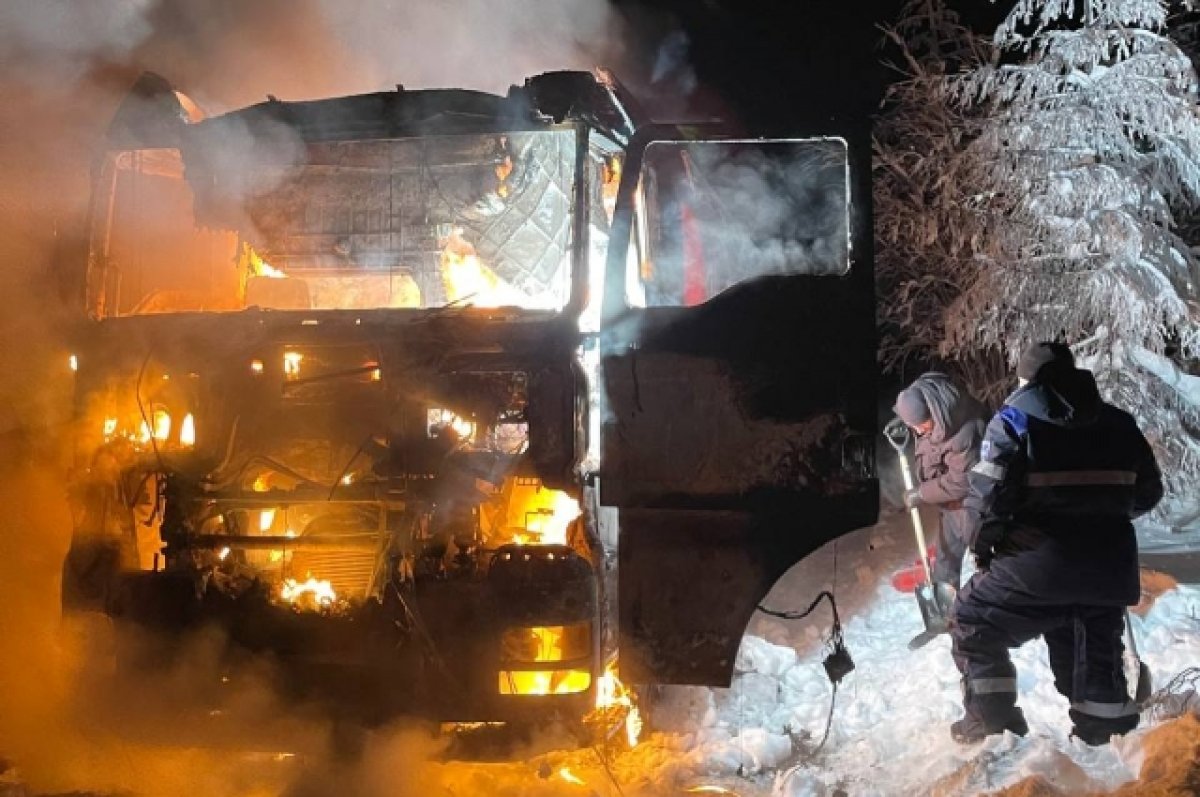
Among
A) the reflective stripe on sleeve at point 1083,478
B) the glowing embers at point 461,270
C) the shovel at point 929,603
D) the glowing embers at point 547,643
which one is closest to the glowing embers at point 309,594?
the glowing embers at point 547,643

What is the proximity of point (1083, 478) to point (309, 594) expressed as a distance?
3.40 meters

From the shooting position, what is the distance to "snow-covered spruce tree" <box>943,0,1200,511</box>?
23.9ft

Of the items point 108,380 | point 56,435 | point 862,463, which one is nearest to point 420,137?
point 108,380

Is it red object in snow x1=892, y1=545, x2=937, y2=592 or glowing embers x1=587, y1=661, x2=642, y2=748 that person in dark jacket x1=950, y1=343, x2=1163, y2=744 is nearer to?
glowing embers x1=587, y1=661, x2=642, y2=748

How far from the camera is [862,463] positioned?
3.58 m

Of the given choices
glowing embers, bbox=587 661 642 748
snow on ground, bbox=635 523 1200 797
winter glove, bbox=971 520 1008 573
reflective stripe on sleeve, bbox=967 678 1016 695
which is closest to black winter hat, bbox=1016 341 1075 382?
winter glove, bbox=971 520 1008 573

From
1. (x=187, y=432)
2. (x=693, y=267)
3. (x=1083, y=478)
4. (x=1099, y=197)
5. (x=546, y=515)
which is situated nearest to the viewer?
(x=1083, y=478)

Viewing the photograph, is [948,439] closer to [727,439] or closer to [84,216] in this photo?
[727,439]

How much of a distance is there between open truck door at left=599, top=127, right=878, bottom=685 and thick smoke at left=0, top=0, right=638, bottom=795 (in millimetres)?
1305

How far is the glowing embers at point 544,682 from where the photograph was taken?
11.6 feet

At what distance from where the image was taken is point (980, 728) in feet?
12.9

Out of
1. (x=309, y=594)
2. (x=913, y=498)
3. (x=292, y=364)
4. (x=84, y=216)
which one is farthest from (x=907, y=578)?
(x=84, y=216)

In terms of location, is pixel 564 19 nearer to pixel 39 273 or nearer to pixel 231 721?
pixel 39 273

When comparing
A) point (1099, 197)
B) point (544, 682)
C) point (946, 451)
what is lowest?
Answer: point (544, 682)
